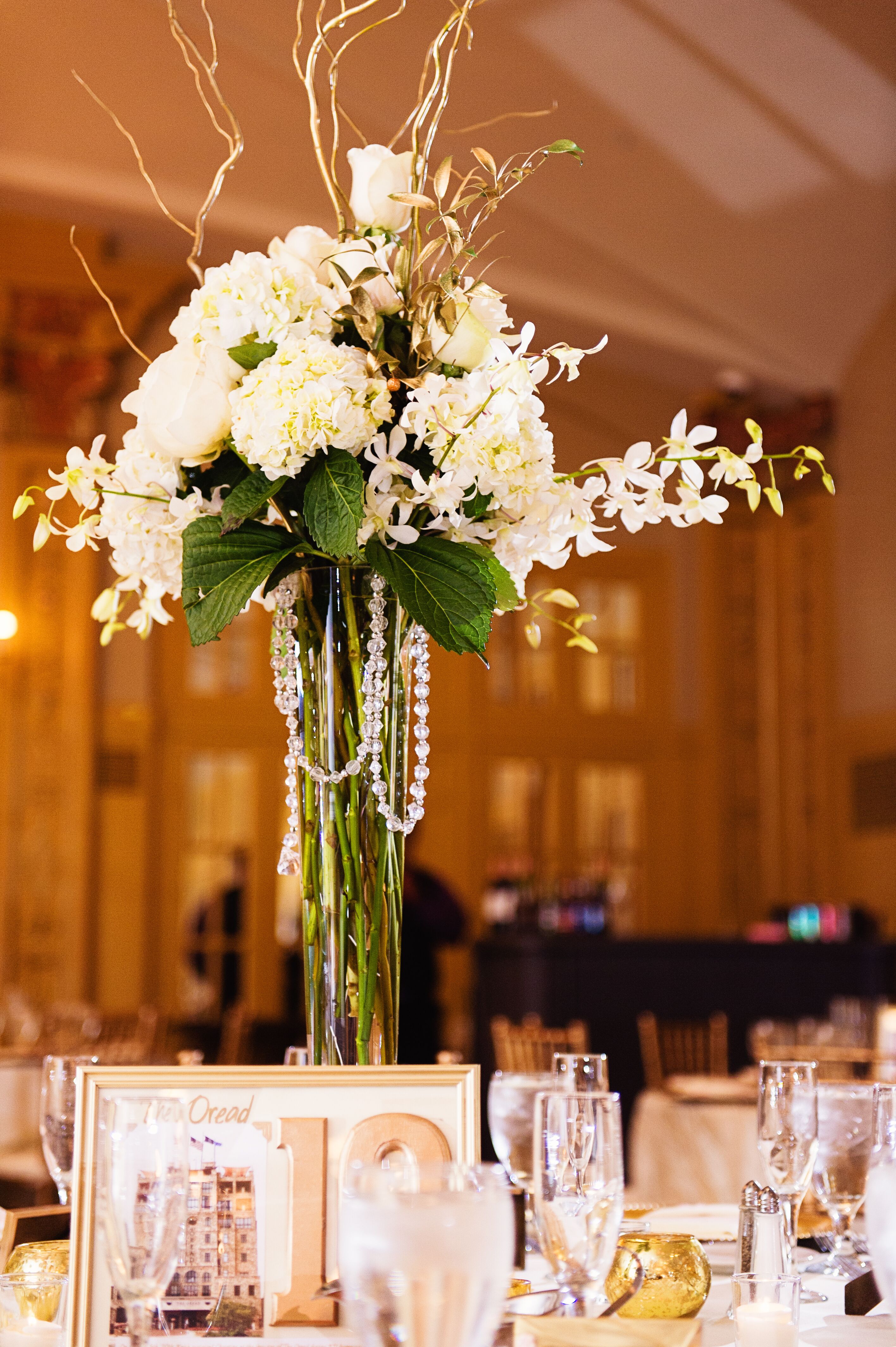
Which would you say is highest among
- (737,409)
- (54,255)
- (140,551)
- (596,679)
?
(54,255)

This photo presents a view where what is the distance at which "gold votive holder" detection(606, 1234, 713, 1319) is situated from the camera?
1270 millimetres

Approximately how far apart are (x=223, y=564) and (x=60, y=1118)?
629mm

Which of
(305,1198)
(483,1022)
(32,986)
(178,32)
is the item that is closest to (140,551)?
(178,32)

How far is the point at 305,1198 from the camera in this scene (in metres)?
1.17

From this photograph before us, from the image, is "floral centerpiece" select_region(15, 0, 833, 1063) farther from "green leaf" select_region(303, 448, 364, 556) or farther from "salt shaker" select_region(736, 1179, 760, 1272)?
"salt shaker" select_region(736, 1179, 760, 1272)

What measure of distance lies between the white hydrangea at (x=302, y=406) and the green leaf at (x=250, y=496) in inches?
0.7

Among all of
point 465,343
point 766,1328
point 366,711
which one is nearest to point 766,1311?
point 766,1328

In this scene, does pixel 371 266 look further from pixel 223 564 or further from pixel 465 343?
pixel 223 564

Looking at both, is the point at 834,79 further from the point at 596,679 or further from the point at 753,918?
the point at 753,918

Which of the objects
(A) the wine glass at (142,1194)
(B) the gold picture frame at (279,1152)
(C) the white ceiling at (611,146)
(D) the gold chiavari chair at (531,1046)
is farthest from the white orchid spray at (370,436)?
(D) the gold chiavari chair at (531,1046)

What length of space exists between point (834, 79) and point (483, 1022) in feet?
15.5

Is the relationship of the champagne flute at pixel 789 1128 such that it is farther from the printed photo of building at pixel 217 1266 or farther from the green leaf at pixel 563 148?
the green leaf at pixel 563 148

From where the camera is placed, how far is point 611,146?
303 inches

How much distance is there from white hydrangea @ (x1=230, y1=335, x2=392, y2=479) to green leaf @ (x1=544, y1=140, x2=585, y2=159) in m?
0.27
